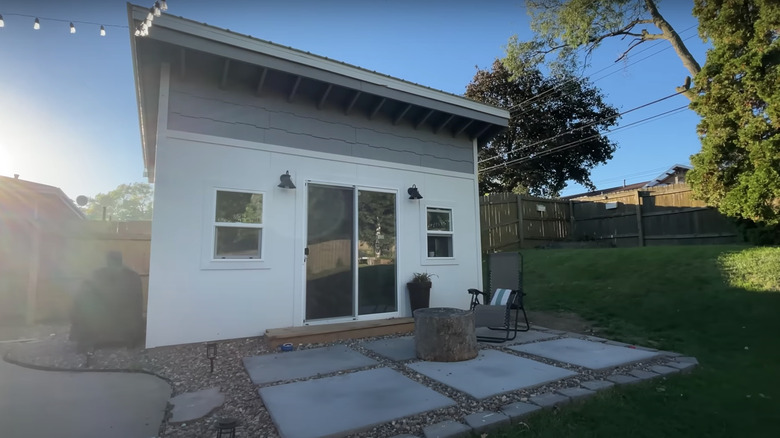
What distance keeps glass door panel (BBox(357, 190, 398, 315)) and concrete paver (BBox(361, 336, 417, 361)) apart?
2.88 ft

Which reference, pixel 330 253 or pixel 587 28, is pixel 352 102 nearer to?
pixel 330 253

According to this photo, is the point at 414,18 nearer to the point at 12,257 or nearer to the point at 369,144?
the point at 369,144

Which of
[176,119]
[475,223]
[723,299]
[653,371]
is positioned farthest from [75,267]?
[723,299]

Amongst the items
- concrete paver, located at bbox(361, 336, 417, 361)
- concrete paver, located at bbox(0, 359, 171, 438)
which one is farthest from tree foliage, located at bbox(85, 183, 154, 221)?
concrete paver, located at bbox(361, 336, 417, 361)

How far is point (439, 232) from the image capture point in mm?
6672

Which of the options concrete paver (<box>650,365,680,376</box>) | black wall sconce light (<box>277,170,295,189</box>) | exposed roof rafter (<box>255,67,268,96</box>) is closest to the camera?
concrete paver (<box>650,365,680,376</box>)

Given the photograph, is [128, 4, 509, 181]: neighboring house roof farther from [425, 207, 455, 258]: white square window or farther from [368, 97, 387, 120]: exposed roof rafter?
[425, 207, 455, 258]: white square window

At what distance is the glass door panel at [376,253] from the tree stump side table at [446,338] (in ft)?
6.10

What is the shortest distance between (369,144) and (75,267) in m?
5.61

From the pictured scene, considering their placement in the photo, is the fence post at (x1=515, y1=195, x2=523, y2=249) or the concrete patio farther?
the fence post at (x1=515, y1=195, x2=523, y2=249)

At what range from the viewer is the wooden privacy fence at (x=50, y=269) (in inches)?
251

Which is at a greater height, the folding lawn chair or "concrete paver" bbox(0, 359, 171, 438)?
the folding lawn chair

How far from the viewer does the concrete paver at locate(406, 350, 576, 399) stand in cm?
313

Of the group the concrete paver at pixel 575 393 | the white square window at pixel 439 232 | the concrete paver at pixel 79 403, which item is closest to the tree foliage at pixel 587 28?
the white square window at pixel 439 232
